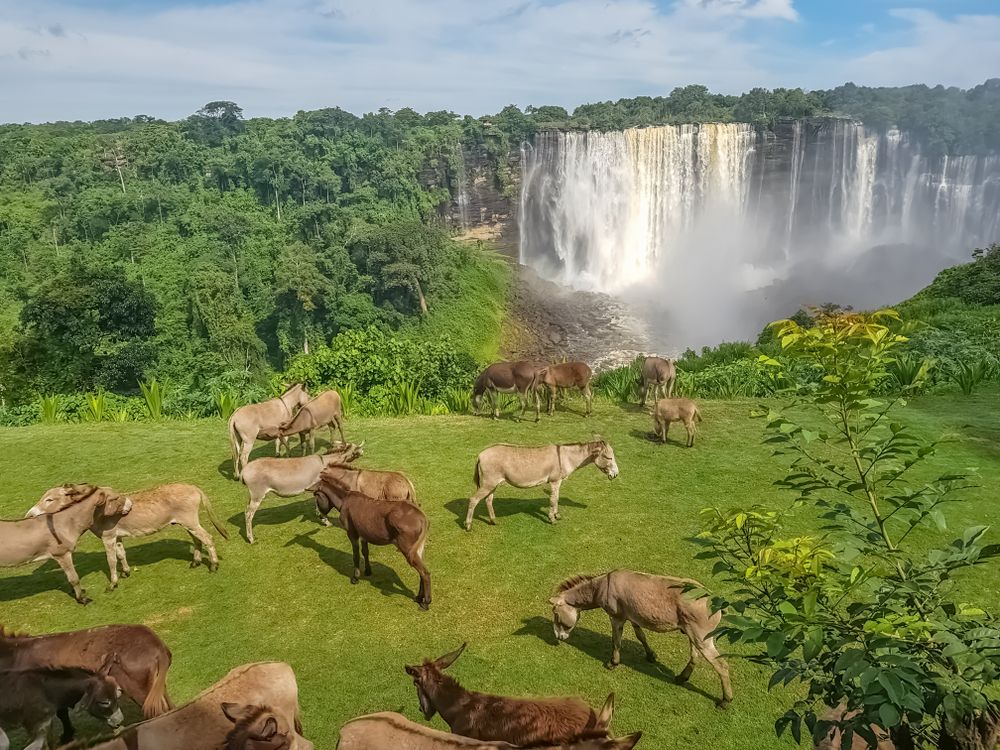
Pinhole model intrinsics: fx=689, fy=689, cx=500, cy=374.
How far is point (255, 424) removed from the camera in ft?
40.0

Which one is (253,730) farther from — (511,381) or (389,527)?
(511,381)

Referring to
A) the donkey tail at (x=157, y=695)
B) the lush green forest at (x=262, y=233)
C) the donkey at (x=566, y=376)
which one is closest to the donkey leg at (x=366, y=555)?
→ the donkey tail at (x=157, y=695)

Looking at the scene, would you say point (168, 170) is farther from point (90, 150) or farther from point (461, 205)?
point (461, 205)

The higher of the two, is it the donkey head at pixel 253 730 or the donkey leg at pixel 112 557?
the donkey head at pixel 253 730

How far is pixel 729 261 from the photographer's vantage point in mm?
66562

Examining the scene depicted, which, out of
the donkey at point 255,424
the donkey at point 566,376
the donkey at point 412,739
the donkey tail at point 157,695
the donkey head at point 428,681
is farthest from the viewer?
the donkey at point 566,376

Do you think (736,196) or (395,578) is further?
(736,196)

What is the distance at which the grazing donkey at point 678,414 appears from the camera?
13.0 metres

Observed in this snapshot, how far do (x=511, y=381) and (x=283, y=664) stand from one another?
10116mm

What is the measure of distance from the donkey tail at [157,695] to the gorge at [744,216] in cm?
5200

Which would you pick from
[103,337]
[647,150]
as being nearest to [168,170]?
[103,337]

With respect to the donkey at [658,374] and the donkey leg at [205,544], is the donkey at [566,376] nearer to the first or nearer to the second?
the donkey at [658,374]

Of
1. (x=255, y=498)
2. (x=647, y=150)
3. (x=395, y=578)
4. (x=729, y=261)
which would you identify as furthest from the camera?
(x=729, y=261)

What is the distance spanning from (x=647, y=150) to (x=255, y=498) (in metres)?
56.1
